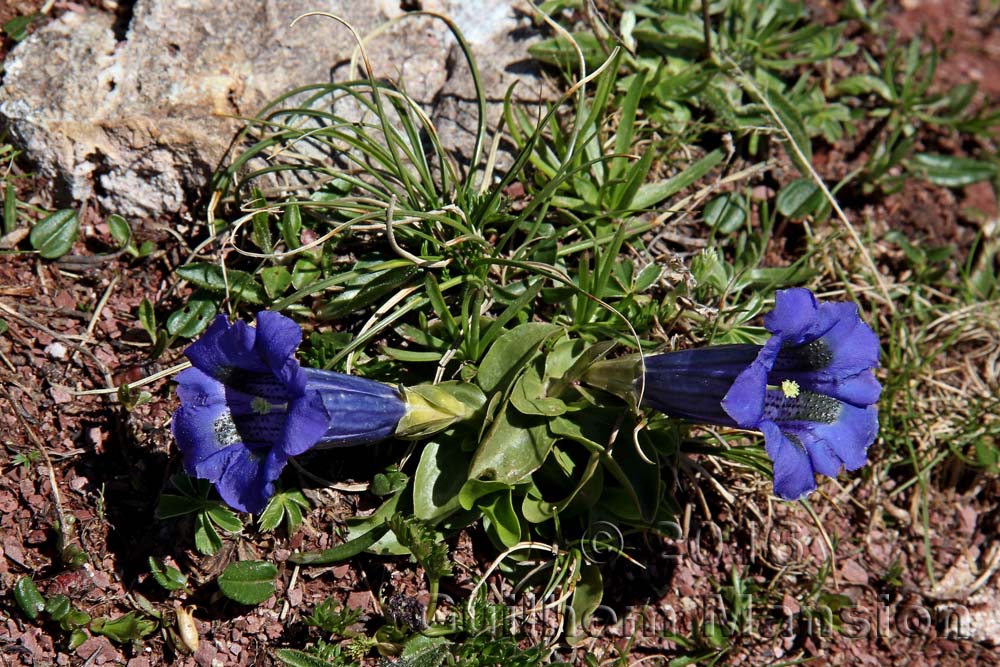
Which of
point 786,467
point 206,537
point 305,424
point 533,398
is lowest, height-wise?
point 206,537

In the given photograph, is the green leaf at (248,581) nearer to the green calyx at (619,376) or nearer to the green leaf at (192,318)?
the green leaf at (192,318)

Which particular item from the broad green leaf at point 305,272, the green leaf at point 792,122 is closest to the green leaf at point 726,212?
the green leaf at point 792,122

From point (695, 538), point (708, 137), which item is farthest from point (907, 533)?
point (708, 137)

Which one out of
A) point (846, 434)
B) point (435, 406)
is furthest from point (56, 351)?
point (846, 434)

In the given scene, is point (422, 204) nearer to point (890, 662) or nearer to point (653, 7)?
point (653, 7)

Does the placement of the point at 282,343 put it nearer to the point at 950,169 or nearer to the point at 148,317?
the point at 148,317

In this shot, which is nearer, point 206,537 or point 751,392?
point 751,392

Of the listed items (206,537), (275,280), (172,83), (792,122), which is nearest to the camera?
(206,537)
